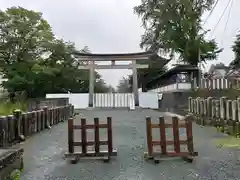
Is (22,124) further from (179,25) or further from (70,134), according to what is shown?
(179,25)

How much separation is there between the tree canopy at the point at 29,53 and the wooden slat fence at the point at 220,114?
17.8 meters

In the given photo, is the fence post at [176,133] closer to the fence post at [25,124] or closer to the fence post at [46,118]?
the fence post at [25,124]

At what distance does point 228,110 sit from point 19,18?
22585 millimetres

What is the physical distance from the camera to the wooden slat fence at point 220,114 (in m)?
9.05

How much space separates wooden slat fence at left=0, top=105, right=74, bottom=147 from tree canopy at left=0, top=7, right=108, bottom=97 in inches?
604

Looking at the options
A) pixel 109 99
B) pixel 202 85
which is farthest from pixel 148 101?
pixel 202 85

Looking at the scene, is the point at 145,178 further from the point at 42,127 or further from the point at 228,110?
the point at 42,127

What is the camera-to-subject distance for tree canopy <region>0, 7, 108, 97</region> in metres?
26.8

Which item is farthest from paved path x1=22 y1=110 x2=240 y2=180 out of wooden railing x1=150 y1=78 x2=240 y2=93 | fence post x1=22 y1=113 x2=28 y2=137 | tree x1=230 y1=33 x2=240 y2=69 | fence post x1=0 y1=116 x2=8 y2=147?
tree x1=230 y1=33 x2=240 y2=69

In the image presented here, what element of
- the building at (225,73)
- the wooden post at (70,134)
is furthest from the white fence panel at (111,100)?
the wooden post at (70,134)

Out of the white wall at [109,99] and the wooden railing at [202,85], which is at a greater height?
the wooden railing at [202,85]

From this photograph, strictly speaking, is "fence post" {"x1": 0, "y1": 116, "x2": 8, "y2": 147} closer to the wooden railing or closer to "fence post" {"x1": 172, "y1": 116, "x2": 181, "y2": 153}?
"fence post" {"x1": 172, "y1": 116, "x2": 181, "y2": 153}

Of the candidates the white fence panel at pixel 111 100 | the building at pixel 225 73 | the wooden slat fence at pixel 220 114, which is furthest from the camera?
the white fence panel at pixel 111 100

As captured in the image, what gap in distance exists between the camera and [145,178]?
4539 mm
